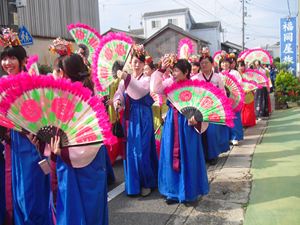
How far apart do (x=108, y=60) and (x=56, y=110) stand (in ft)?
6.18

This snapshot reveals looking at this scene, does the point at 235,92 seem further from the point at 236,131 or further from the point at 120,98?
the point at 120,98

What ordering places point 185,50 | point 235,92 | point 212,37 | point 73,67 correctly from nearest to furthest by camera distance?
point 73,67 → point 185,50 → point 235,92 → point 212,37

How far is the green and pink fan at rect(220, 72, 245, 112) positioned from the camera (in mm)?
6871

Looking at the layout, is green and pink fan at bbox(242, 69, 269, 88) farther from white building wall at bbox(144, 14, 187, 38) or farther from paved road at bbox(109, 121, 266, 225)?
white building wall at bbox(144, 14, 187, 38)

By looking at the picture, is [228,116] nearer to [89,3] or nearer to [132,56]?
[132,56]

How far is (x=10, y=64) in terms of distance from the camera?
127 inches

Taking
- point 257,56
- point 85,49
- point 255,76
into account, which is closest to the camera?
point 85,49

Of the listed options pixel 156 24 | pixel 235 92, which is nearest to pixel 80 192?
pixel 235 92

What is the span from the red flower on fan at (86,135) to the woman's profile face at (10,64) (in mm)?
1140

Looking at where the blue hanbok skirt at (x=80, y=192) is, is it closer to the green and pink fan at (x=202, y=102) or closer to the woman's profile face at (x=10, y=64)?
the woman's profile face at (x=10, y=64)

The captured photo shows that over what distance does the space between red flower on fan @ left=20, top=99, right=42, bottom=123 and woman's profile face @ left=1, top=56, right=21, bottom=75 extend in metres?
0.91

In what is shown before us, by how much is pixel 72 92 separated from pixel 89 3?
47.9 feet

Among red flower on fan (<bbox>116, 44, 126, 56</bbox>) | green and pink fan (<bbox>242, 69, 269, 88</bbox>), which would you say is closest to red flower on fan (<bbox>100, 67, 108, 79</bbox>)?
red flower on fan (<bbox>116, 44, 126, 56</bbox>)

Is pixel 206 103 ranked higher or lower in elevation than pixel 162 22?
lower
